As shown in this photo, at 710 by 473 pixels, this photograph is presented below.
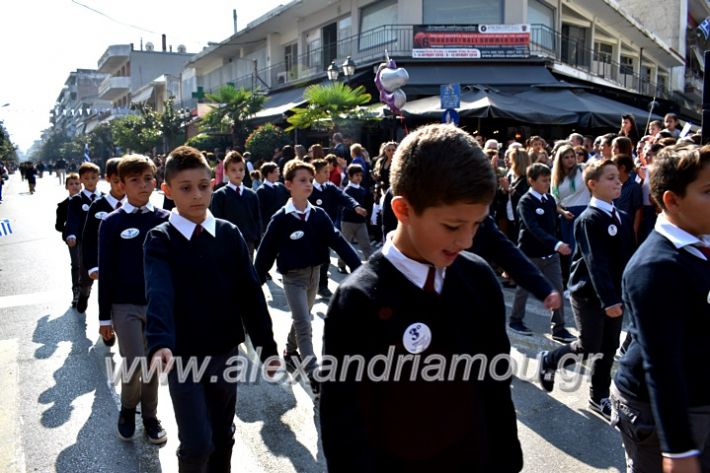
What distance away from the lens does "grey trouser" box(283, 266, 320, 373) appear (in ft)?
17.0

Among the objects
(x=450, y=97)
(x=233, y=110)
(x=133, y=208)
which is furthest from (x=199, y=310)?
(x=233, y=110)

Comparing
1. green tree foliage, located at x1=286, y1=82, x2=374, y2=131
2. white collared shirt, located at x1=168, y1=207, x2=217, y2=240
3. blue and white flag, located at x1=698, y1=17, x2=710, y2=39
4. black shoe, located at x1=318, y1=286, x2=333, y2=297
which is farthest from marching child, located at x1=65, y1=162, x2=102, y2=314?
blue and white flag, located at x1=698, y1=17, x2=710, y2=39

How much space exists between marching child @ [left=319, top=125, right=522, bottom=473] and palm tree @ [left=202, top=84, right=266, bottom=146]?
74.8ft

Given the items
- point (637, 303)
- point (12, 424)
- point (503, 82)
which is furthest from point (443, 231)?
point (503, 82)

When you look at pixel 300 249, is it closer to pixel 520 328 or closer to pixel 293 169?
pixel 293 169

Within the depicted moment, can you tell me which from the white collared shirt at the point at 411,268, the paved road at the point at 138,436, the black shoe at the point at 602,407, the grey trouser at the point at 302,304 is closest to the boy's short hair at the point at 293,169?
the grey trouser at the point at 302,304

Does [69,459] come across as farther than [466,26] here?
No

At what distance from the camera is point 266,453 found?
4039 mm

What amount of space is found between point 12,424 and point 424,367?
392cm

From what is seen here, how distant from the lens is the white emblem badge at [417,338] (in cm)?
185

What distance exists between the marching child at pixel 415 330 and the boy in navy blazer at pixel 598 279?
2.42 meters

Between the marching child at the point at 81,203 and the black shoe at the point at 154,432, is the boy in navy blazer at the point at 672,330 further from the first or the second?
the marching child at the point at 81,203

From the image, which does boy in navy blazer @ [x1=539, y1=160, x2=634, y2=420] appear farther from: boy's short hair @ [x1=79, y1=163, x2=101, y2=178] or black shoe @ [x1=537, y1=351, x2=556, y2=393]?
boy's short hair @ [x1=79, y1=163, x2=101, y2=178]

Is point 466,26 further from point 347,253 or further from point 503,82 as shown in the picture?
point 347,253
